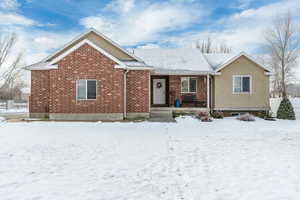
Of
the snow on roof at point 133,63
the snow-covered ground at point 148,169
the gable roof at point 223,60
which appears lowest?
the snow-covered ground at point 148,169

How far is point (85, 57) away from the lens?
1236 centimetres

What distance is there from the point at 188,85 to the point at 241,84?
4027 millimetres

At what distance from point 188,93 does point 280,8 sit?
15.4 meters

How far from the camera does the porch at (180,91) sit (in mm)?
15531

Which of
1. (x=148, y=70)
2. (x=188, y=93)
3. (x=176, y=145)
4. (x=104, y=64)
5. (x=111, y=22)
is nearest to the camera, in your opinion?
(x=176, y=145)

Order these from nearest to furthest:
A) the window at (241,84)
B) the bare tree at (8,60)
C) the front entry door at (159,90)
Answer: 1. the window at (241,84)
2. the front entry door at (159,90)
3. the bare tree at (8,60)

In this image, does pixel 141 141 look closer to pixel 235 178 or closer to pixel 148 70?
pixel 235 178

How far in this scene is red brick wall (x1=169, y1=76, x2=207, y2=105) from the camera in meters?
15.6

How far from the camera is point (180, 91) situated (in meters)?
15.7

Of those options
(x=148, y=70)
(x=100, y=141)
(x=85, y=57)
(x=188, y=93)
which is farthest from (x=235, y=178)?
(x=188, y=93)

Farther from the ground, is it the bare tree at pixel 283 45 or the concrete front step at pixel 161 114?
the bare tree at pixel 283 45

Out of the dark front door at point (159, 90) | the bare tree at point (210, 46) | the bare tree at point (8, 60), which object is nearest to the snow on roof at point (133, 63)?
the dark front door at point (159, 90)

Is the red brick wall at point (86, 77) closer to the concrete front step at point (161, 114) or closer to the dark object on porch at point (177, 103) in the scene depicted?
the concrete front step at point (161, 114)

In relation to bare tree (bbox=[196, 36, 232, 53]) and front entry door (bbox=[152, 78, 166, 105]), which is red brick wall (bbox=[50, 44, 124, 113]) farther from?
bare tree (bbox=[196, 36, 232, 53])
